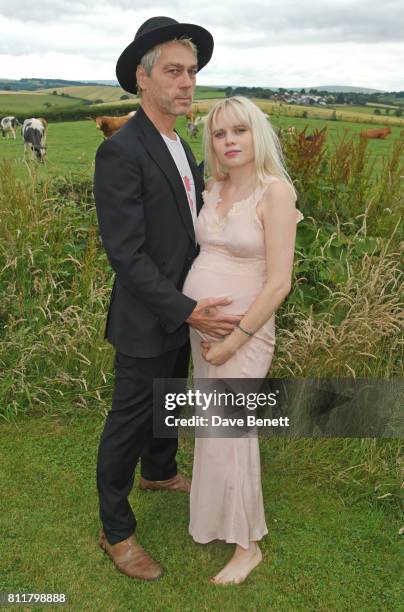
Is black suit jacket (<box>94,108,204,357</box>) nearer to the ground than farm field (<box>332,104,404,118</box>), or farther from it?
nearer to the ground

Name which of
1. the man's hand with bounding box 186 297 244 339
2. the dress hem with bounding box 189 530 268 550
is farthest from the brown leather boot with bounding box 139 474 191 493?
the man's hand with bounding box 186 297 244 339

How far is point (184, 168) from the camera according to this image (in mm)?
2758

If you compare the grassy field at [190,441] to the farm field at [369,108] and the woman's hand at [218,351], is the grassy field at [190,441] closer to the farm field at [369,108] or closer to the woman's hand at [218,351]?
the woman's hand at [218,351]

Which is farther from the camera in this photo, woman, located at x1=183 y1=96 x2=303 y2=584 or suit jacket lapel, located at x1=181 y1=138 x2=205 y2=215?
suit jacket lapel, located at x1=181 y1=138 x2=205 y2=215

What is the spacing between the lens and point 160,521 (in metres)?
3.30

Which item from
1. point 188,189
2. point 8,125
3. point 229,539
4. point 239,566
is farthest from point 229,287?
point 8,125

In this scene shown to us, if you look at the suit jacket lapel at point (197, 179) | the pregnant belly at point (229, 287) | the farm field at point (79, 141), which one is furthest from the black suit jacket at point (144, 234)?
the farm field at point (79, 141)

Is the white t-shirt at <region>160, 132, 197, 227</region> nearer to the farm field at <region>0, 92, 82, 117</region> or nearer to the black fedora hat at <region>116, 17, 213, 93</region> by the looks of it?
the black fedora hat at <region>116, 17, 213, 93</region>

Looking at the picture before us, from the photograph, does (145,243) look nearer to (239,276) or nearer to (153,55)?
(239,276)

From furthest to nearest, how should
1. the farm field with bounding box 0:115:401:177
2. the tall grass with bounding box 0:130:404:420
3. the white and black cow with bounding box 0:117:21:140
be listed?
the white and black cow with bounding box 0:117:21:140, the farm field with bounding box 0:115:401:177, the tall grass with bounding box 0:130:404:420

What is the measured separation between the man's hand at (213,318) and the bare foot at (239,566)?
1.17 metres

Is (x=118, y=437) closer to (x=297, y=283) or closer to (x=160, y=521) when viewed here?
(x=160, y=521)

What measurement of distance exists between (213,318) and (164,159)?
718 mm

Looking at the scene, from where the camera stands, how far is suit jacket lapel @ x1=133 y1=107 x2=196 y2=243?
2512 millimetres
